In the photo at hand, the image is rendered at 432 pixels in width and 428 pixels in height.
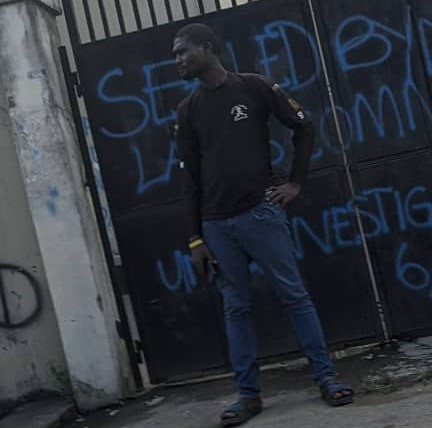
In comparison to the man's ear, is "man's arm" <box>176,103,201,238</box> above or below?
below

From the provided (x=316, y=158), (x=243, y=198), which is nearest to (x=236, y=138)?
(x=243, y=198)

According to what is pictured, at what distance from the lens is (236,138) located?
4.03m

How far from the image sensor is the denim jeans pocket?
13.3 ft

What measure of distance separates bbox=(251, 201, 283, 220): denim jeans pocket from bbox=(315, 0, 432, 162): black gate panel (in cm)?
120

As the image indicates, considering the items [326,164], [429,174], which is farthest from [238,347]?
[429,174]

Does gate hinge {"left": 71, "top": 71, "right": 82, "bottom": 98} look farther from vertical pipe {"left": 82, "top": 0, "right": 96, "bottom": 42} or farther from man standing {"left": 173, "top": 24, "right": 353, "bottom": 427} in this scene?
man standing {"left": 173, "top": 24, "right": 353, "bottom": 427}

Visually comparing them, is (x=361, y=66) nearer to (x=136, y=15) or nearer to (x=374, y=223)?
(x=374, y=223)

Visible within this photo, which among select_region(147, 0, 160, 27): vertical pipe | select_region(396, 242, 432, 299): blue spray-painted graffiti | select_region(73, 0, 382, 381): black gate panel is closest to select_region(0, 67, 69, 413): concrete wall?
select_region(73, 0, 382, 381): black gate panel

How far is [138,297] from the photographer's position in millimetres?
5223

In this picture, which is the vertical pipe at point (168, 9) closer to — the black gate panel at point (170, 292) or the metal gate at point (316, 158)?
the metal gate at point (316, 158)

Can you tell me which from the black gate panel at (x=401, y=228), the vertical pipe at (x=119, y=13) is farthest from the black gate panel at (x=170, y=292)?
the vertical pipe at (x=119, y=13)

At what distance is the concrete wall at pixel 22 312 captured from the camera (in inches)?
205

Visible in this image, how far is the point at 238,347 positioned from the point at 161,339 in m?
1.25

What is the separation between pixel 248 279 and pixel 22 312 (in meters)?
1.82
